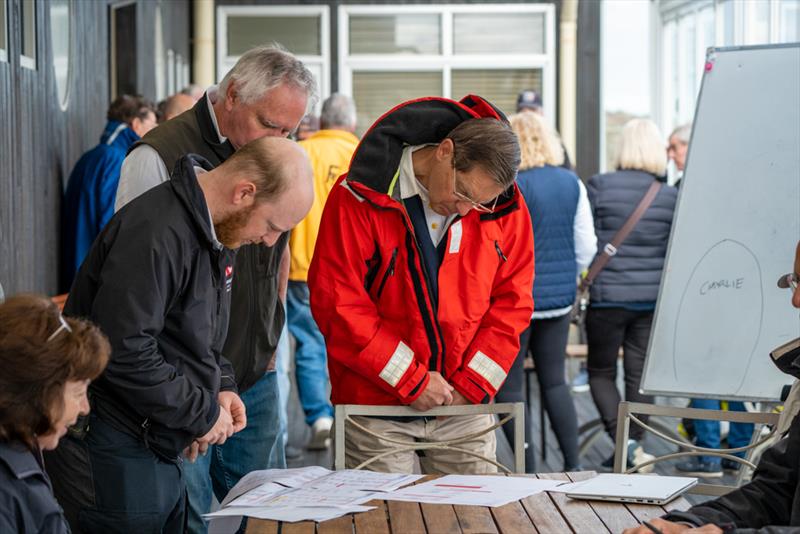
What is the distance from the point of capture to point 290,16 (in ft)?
40.9

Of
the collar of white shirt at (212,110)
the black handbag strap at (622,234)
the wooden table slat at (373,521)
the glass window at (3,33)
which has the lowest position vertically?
the wooden table slat at (373,521)

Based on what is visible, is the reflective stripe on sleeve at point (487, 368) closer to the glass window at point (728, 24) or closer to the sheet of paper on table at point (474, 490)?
the sheet of paper on table at point (474, 490)

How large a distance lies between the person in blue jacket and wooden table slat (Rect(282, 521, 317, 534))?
3.23 meters

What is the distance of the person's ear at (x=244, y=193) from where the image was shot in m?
2.27

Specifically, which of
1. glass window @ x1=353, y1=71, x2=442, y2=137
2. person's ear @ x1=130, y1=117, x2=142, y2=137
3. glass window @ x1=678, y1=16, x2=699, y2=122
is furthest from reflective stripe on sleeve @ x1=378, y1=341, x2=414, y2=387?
glass window @ x1=353, y1=71, x2=442, y2=137

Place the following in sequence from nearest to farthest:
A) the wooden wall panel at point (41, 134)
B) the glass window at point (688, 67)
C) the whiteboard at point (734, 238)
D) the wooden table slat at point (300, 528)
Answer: the wooden table slat at point (300, 528)
the whiteboard at point (734, 238)
the wooden wall panel at point (41, 134)
the glass window at point (688, 67)

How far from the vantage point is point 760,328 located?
159 inches

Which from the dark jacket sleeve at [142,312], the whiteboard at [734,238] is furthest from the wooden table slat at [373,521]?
the whiteboard at [734,238]

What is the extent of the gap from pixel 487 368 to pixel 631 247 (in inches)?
94.6

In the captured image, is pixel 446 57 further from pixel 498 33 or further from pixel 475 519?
pixel 475 519

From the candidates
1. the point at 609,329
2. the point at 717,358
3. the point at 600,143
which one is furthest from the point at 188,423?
the point at 600,143

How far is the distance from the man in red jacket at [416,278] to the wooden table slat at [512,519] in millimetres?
682

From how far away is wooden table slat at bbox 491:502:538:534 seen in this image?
218 cm

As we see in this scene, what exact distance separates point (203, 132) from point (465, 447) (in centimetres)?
111
